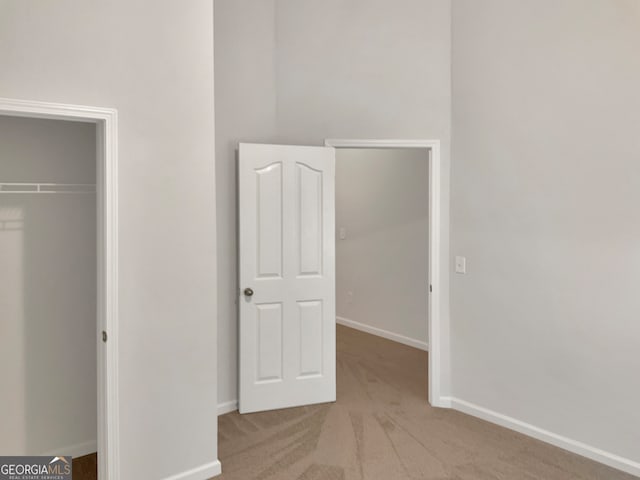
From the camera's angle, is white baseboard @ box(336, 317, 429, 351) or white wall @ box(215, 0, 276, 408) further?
white baseboard @ box(336, 317, 429, 351)

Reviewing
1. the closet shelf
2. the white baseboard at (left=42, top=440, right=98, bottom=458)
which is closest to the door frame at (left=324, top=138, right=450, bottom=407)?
the closet shelf

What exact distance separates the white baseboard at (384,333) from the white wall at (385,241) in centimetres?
1

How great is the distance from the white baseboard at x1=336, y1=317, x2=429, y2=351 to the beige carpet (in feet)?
4.37

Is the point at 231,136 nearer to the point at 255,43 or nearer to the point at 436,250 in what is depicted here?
the point at 255,43

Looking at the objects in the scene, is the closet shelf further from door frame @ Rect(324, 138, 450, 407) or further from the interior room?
door frame @ Rect(324, 138, 450, 407)

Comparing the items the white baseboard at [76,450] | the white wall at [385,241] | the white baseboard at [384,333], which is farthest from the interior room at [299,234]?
the white wall at [385,241]

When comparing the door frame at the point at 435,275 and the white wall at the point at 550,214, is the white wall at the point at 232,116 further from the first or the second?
the white wall at the point at 550,214

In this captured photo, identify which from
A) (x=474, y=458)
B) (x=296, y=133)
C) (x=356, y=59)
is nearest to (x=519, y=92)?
(x=356, y=59)

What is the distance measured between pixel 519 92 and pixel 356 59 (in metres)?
1.26

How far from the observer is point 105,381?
2.42 metres

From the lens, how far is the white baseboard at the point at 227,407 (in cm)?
372

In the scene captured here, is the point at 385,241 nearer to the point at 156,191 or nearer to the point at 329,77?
the point at 329,77

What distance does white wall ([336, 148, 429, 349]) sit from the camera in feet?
18.2

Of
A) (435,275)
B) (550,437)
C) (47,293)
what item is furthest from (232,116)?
(550,437)
